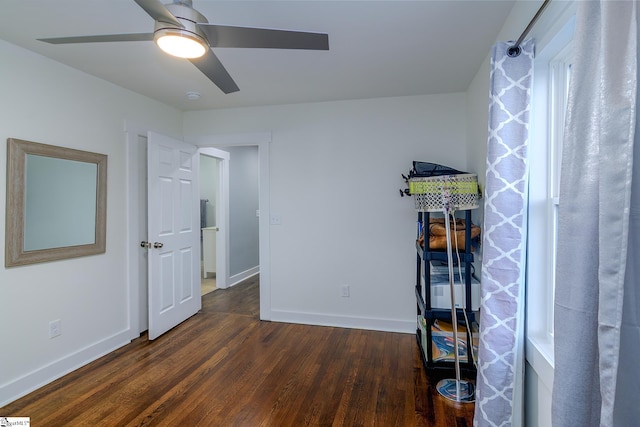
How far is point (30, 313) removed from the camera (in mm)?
2268

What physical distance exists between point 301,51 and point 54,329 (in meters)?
2.64

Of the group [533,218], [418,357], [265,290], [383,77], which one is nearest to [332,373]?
[418,357]

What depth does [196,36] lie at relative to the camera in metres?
1.39

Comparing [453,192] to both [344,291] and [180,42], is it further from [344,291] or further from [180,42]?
[180,42]

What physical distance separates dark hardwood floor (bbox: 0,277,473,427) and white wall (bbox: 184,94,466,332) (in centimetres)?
33

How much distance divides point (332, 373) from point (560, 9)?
2417mm

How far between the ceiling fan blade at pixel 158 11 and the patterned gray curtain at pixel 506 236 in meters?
1.40

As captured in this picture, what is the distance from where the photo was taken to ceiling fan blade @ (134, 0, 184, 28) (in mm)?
1176

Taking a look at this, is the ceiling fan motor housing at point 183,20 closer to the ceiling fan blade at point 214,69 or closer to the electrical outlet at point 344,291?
the ceiling fan blade at point 214,69

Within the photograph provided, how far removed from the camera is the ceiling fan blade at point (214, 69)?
1.62 m

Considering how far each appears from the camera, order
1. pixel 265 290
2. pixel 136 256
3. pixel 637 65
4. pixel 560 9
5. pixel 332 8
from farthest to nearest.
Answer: pixel 265 290, pixel 136 256, pixel 332 8, pixel 560 9, pixel 637 65

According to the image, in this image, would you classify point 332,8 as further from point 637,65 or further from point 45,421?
point 45,421

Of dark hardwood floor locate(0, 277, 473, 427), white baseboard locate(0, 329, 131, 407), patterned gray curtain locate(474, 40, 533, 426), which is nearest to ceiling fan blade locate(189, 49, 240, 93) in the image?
patterned gray curtain locate(474, 40, 533, 426)

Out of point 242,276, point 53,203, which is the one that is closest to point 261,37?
point 53,203
